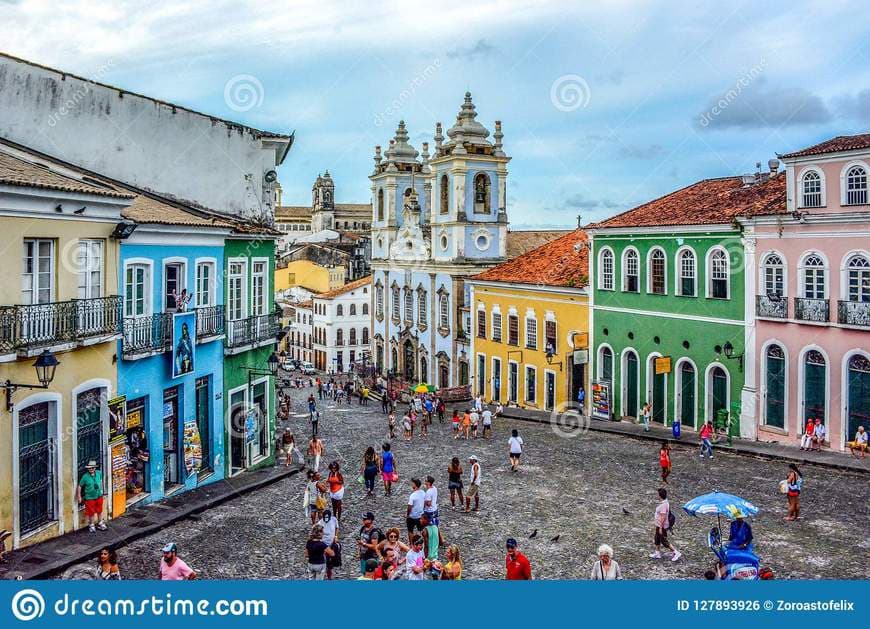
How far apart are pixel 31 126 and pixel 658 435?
20.6m

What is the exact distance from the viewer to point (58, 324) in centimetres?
1550

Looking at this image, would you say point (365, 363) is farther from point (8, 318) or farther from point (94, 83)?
point (8, 318)

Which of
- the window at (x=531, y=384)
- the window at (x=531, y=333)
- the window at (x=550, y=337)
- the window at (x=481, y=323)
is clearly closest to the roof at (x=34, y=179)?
the window at (x=550, y=337)

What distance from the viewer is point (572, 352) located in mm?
36812

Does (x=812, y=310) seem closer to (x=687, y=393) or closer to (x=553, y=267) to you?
(x=687, y=393)

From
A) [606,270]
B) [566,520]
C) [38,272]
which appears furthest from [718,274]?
[38,272]

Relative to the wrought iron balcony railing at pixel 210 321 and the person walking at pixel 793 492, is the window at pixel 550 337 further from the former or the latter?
the person walking at pixel 793 492

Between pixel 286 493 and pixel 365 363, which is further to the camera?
pixel 365 363

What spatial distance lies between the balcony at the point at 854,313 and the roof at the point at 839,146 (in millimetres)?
4199

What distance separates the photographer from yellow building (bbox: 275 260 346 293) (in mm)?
92938

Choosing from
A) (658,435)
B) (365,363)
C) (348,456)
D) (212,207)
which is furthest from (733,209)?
(365,363)

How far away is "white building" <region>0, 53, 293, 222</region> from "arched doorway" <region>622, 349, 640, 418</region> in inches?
580

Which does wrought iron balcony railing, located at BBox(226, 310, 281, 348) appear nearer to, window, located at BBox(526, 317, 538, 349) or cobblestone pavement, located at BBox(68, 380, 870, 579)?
cobblestone pavement, located at BBox(68, 380, 870, 579)

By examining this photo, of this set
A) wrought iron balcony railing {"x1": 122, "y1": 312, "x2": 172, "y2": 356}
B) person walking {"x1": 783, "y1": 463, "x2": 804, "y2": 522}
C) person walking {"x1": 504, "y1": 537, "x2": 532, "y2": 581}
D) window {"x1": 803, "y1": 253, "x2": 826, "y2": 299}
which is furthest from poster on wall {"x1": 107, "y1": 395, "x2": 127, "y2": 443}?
window {"x1": 803, "y1": 253, "x2": 826, "y2": 299}
